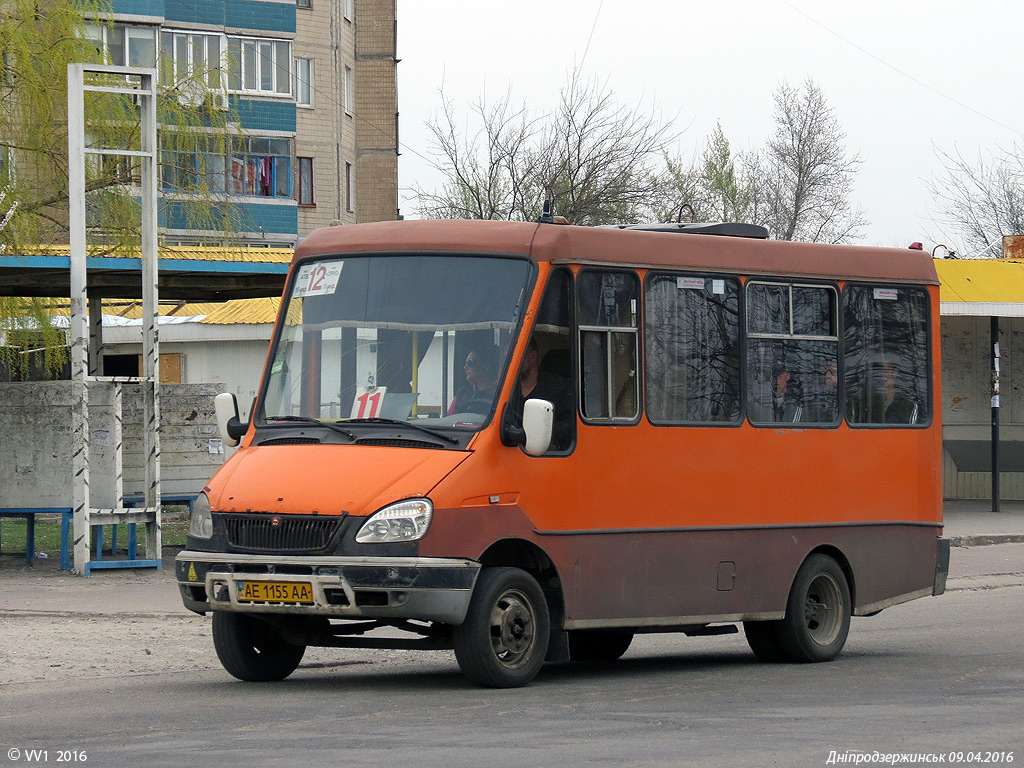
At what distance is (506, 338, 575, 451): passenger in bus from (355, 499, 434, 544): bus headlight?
820mm

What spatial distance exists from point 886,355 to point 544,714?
511cm

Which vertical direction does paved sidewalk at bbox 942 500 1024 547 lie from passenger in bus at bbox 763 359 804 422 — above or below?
below

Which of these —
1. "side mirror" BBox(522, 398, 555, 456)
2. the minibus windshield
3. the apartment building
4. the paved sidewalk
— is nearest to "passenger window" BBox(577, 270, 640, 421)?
the minibus windshield

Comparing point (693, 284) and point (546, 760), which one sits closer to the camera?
point (546, 760)

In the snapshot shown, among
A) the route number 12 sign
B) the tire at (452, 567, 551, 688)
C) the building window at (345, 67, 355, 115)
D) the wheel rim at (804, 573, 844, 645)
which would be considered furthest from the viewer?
the building window at (345, 67, 355, 115)

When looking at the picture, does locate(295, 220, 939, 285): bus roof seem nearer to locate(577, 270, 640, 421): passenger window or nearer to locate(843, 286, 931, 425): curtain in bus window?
locate(577, 270, 640, 421): passenger window

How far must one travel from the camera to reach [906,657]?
1196 centimetres

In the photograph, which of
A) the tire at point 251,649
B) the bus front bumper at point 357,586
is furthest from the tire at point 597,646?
the bus front bumper at point 357,586

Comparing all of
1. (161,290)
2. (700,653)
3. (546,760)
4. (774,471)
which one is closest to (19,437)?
(161,290)

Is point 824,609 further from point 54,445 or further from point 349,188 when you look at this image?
point 349,188

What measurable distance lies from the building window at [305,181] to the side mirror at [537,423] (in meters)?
45.5

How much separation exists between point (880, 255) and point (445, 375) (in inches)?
166

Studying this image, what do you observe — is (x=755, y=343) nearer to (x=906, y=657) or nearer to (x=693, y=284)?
(x=693, y=284)

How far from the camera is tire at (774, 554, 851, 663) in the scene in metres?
11.4
